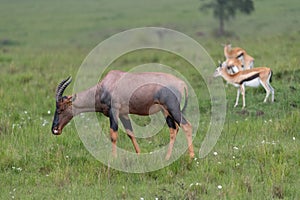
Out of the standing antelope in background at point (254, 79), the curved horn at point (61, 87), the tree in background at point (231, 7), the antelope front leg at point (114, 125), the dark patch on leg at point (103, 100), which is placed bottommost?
the tree in background at point (231, 7)

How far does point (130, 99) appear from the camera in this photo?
24.1ft

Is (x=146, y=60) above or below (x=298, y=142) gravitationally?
below

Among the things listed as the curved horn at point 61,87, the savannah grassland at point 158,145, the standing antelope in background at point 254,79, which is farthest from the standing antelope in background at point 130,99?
the standing antelope in background at point 254,79

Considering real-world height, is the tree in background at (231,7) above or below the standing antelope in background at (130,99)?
below

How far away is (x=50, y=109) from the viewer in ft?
34.4

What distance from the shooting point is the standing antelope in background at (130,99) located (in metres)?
7.22

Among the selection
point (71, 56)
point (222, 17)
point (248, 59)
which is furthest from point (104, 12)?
point (248, 59)

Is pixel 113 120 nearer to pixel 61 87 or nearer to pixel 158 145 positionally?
pixel 61 87

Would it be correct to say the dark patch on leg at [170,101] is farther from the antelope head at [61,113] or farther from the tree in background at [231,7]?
the tree in background at [231,7]

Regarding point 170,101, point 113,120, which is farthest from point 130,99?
point 170,101

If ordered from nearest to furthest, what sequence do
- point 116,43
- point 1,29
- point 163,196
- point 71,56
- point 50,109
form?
point 163,196 → point 50,109 → point 71,56 → point 116,43 → point 1,29

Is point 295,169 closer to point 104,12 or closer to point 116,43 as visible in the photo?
point 116,43

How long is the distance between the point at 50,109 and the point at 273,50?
8.09 m

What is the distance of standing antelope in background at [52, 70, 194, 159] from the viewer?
7219mm
